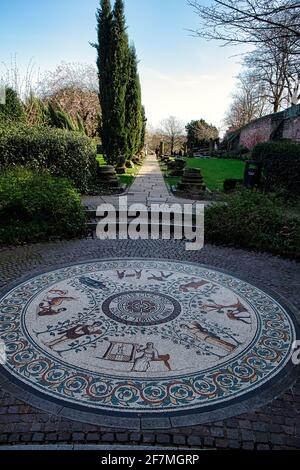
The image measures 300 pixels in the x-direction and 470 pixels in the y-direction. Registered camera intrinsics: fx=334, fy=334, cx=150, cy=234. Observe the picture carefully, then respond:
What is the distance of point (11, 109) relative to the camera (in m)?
12.7

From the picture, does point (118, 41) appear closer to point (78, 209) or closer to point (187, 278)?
point (78, 209)

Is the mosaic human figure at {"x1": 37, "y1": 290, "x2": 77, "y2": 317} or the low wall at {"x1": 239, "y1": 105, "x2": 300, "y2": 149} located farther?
the low wall at {"x1": 239, "y1": 105, "x2": 300, "y2": 149}

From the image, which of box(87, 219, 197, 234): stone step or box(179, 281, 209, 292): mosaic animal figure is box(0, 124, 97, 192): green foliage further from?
box(179, 281, 209, 292): mosaic animal figure

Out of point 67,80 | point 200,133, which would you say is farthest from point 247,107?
point 67,80

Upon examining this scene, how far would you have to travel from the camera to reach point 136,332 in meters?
3.54

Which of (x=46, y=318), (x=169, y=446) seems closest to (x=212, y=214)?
(x=46, y=318)

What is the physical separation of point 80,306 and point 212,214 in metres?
4.49

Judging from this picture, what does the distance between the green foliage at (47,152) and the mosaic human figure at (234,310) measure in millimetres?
7538

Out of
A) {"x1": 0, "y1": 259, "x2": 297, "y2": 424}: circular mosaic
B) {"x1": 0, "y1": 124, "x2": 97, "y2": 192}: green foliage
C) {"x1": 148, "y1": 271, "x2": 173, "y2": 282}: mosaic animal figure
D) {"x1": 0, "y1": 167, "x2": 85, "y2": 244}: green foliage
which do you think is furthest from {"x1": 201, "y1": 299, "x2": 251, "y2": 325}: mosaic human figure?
{"x1": 0, "y1": 124, "x2": 97, "y2": 192}: green foliage

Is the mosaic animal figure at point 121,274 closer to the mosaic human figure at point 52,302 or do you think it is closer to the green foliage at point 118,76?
the mosaic human figure at point 52,302

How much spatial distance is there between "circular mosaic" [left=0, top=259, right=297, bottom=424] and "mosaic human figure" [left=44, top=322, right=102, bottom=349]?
Result: 0.03 ft

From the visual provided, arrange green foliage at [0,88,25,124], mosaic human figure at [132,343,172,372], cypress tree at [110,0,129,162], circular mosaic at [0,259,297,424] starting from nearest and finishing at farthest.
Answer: circular mosaic at [0,259,297,424] → mosaic human figure at [132,343,172,372] → green foliage at [0,88,25,124] → cypress tree at [110,0,129,162]

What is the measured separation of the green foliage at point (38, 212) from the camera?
22.6 ft

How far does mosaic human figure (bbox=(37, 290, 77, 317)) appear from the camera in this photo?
12.8 ft
